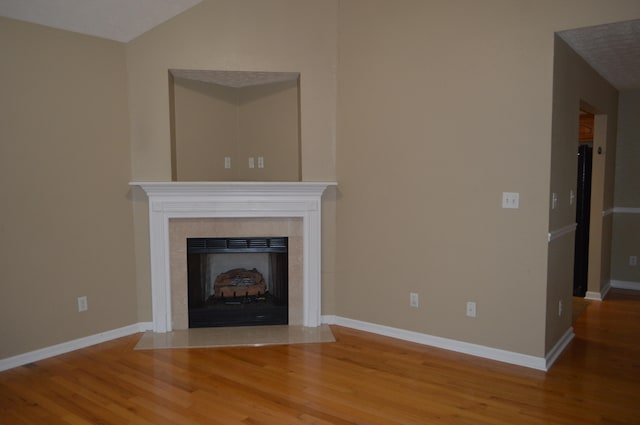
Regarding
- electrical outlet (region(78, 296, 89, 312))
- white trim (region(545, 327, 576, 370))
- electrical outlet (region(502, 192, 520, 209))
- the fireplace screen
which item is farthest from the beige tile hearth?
electrical outlet (region(502, 192, 520, 209))

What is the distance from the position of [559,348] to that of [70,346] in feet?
12.5

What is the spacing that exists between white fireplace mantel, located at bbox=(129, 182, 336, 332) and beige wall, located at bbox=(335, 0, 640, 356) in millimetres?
280

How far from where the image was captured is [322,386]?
2910mm

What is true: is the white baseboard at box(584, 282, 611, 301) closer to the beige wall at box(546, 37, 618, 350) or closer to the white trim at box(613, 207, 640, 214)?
the white trim at box(613, 207, 640, 214)

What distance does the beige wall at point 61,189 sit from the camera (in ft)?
10.4

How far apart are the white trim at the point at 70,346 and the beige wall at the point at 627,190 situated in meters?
5.33

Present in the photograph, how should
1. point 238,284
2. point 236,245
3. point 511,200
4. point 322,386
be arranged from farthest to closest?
point 238,284
point 236,245
point 511,200
point 322,386

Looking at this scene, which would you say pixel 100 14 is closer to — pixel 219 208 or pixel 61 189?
pixel 61 189

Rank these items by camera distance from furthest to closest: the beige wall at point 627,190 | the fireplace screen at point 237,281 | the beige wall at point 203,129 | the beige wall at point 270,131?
the beige wall at point 627,190
the beige wall at point 270,131
the beige wall at point 203,129
the fireplace screen at point 237,281

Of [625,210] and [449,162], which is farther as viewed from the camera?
[625,210]

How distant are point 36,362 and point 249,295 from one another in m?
1.72

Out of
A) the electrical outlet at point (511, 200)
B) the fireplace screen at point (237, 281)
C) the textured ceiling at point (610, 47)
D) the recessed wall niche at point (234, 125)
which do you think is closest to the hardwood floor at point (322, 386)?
the fireplace screen at point (237, 281)

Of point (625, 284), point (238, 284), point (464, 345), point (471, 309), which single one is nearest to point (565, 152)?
point (471, 309)

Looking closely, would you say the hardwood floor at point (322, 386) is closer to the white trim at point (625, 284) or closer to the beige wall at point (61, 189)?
the beige wall at point (61, 189)
